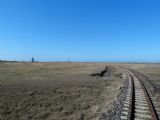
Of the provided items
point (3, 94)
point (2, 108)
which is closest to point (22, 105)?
point (2, 108)

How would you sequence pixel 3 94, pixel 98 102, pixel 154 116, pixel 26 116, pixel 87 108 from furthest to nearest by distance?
pixel 3 94 < pixel 98 102 < pixel 87 108 < pixel 26 116 < pixel 154 116

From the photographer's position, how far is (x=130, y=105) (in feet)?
42.6

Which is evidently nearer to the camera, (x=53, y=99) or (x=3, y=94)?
(x=53, y=99)

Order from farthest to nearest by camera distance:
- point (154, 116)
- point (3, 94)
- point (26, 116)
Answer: point (3, 94) → point (26, 116) → point (154, 116)

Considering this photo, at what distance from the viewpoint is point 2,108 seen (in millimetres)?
13656

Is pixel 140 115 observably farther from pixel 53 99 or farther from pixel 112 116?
pixel 53 99

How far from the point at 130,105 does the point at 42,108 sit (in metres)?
5.79

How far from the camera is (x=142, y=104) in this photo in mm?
13570

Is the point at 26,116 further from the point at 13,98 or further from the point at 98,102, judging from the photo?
the point at 98,102

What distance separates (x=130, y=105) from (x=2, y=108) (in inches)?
333

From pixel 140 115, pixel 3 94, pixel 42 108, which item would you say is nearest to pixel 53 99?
pixel 42 108

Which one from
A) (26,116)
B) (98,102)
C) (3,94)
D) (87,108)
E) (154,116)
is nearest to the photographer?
(154,116)

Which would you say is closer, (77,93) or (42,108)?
(42,108)

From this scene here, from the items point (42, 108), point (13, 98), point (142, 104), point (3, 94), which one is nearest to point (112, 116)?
point (142, 104)
